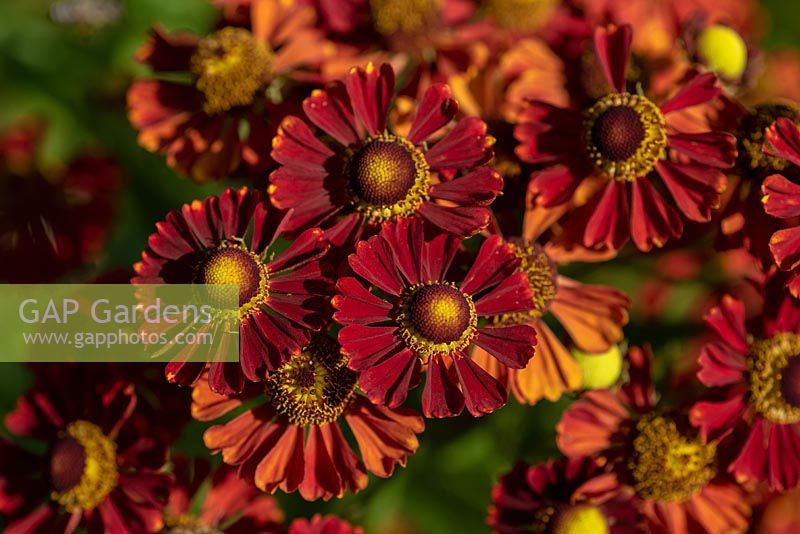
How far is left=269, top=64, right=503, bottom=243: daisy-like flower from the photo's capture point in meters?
1.76

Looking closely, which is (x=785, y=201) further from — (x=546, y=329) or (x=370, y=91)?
(x=370, y=91)

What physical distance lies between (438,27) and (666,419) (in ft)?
4.30

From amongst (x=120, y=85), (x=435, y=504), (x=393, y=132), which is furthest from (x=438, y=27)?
(x=435, y=504)

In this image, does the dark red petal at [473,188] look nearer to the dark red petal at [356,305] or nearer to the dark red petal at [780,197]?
the dark red petal at [356,305]

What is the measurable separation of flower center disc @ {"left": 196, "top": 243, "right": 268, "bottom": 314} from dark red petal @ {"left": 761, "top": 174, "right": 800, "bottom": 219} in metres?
1.12

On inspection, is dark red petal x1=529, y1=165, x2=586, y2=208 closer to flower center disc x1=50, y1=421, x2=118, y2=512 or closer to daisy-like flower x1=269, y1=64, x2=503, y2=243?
daisy-like flower x1=269, y1=64, x2=503, y2=243

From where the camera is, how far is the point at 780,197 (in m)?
1.79

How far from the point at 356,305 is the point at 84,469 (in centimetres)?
94

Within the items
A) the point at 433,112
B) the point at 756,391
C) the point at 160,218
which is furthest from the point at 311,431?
the point at 160,218

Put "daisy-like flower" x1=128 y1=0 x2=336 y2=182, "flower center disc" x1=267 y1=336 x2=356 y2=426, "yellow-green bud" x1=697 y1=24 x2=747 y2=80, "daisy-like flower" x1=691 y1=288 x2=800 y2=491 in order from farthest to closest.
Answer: "yellow-green bud" x1=697 y1=24 x2=747 y2=80, "daisy-like flower" x1=128 y1=0 x2=336 y2=182, "daisy-like flower" x1=691 y1=288 x2=800 y2=491, "flower center disc" x1=267 y1=336 x2=356 y2=426

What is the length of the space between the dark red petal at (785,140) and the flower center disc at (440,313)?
78cm

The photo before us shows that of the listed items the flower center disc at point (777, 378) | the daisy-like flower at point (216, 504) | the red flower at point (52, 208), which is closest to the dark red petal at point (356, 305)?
the daisy-like flower at point (216, 504)

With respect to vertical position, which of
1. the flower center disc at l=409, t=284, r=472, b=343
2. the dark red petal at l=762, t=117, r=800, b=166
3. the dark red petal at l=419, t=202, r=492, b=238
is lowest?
the flower center disc at l=409, t=284, r=472, b=343

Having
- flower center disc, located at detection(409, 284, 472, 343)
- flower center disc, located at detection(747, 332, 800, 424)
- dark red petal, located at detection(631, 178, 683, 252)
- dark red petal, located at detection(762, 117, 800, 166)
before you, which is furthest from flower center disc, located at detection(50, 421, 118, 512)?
dark red petal, located at detection(762, 117, 800, 166)
